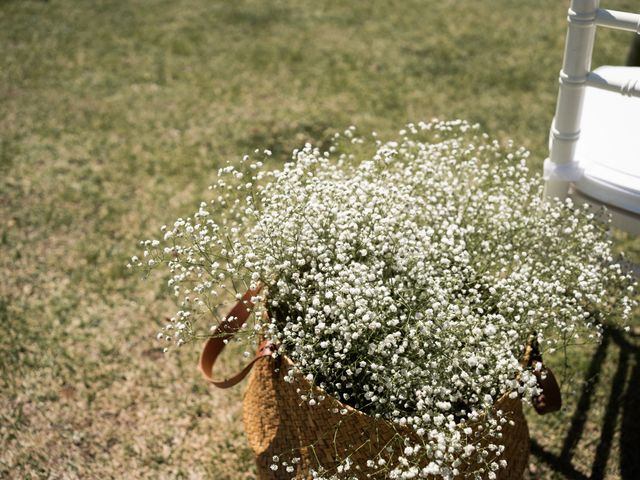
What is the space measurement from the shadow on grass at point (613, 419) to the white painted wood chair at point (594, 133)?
0.85m

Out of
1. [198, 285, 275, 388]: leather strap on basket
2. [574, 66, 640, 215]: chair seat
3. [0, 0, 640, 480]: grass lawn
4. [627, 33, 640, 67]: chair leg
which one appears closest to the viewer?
[198, 285, 275, 388]: leather strap on basket

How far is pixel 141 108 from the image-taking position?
5434mm

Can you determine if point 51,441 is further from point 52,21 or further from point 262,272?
point 52,21

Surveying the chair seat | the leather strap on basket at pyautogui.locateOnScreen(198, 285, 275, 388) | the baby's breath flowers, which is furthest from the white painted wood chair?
the leather strap on basket at pyautogui.locateOnScreen(198, 285, 275, 388)

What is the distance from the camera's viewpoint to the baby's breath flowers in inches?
77.4

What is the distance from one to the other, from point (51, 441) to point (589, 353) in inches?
103

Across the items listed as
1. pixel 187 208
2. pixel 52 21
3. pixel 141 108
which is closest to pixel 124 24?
pixel 52 21

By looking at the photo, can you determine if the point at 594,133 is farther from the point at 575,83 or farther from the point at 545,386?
the point at 545,386

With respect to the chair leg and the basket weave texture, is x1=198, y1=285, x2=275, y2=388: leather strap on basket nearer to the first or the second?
the basket weave texture

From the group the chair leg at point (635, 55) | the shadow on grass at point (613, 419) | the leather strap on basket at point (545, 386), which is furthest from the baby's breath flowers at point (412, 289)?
the chair leg at point (635, 55)

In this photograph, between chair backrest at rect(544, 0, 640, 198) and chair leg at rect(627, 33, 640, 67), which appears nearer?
chair backrest at rect(544, 0, 640, 198)

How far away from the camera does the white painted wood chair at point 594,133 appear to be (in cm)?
222

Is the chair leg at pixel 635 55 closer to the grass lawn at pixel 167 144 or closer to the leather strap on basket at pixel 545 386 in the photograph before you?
the grass lawn at pixel 167 144

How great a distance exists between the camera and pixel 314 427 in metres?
2.08
